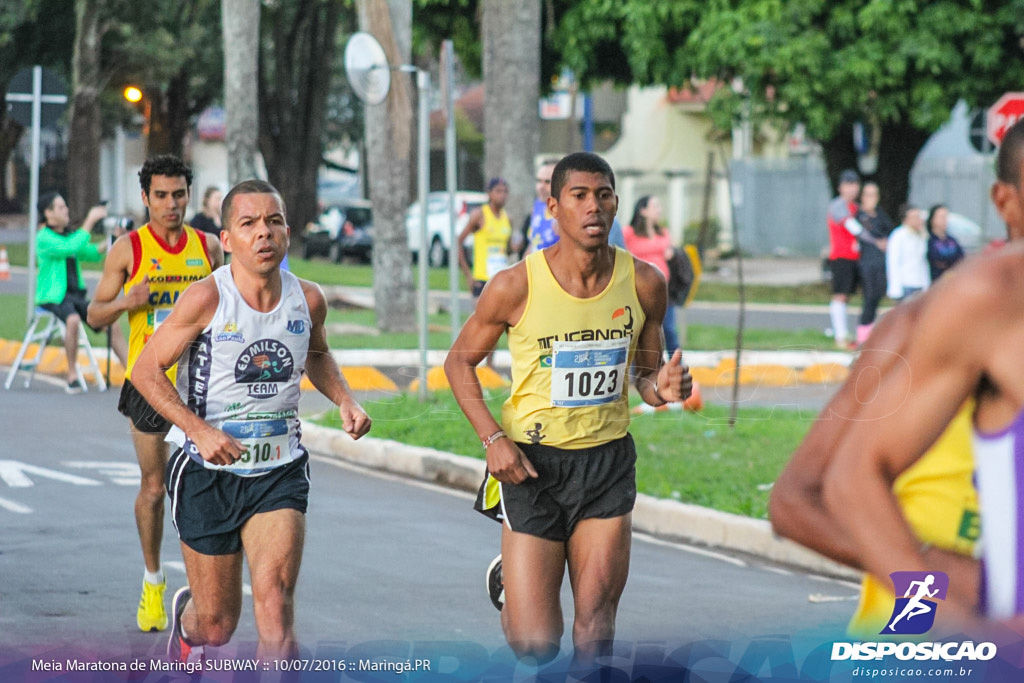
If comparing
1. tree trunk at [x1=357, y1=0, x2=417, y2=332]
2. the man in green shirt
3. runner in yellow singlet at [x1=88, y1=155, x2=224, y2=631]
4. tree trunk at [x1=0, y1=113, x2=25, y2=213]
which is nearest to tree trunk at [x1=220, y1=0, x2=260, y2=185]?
tree trunk at [x1=357, y1=0, x2=417, y2=332]

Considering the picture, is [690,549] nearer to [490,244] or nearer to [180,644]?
[180,644]

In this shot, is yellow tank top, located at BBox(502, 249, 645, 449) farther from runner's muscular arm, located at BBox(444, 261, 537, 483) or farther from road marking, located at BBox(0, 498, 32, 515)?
road marking, located at BBox(0, 498, 32, 515)

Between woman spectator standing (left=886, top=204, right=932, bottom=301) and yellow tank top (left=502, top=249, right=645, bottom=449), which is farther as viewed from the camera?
woman spectator standing (left=886, top=204, right=932, bottom=301)

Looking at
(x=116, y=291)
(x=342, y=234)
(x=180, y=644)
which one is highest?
(x=116, y=291)

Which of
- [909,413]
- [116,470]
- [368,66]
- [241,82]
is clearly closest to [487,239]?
[368,66]

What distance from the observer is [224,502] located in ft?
16.4

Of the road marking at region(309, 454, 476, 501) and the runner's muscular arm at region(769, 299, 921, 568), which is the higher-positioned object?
the runner's muscular arm at region(769, 299, 921, 568)

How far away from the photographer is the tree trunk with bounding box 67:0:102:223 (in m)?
34.8

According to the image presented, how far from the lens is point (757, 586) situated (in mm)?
7648

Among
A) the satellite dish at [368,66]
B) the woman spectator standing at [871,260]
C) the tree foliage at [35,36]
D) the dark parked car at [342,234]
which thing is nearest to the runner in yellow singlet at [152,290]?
the satellite dish at [368,66]

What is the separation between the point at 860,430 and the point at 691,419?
967 centimetres

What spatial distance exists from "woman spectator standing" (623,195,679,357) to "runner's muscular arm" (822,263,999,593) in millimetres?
10327

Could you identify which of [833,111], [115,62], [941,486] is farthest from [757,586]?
[115,62]

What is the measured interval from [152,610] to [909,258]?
11.3m
